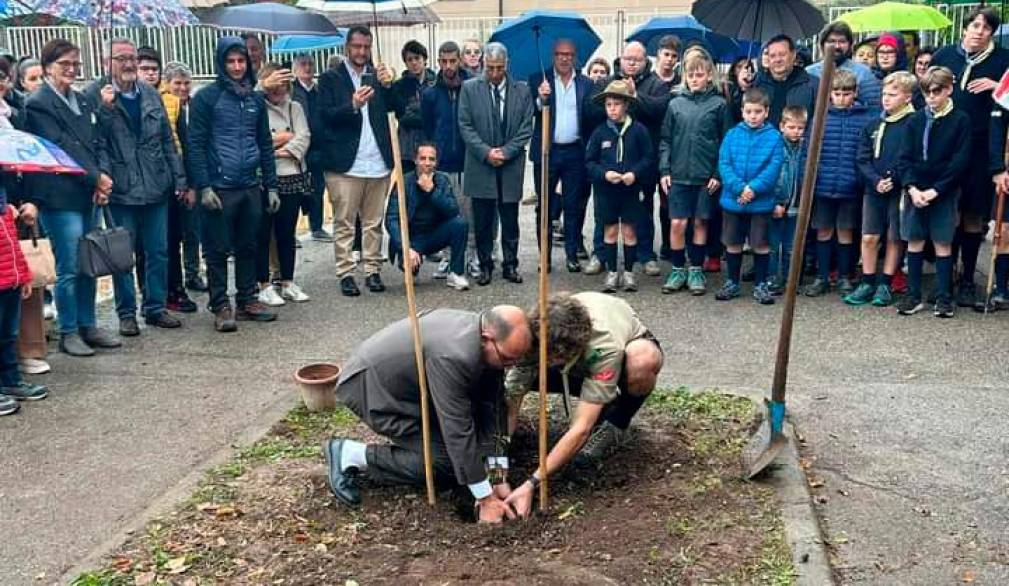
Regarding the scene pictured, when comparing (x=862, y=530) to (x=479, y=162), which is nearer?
(x=862, y=530)

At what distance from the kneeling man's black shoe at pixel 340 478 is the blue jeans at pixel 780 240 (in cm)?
498

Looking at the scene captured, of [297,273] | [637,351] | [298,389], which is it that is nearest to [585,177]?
[297,273]

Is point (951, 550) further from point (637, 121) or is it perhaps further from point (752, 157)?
point (637, 121)

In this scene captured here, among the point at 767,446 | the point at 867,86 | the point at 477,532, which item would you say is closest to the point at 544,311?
the point at 477,532

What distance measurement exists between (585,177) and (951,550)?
19.3 feet

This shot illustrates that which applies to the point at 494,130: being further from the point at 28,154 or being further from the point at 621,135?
the point at 28,154

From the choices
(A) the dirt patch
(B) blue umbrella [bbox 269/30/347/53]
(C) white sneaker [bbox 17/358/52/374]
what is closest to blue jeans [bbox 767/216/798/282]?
(A) the dirt patch

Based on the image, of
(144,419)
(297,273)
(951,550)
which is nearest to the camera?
(951,550)

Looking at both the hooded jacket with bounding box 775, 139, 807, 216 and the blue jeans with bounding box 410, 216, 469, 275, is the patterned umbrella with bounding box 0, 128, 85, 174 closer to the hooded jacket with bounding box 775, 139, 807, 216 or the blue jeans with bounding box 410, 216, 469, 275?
the blue jeans with bounding box 410, 216, 469, 275

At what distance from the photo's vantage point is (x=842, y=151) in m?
8.82

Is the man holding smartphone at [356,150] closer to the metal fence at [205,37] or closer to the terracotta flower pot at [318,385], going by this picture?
the terracotta flower pot at [318,385]

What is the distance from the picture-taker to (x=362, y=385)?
17.1 feet

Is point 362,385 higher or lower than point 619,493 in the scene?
higher

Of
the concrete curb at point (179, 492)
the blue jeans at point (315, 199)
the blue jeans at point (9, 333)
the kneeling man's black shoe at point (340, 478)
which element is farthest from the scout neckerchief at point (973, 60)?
the blue jeans at point (9, 333)
